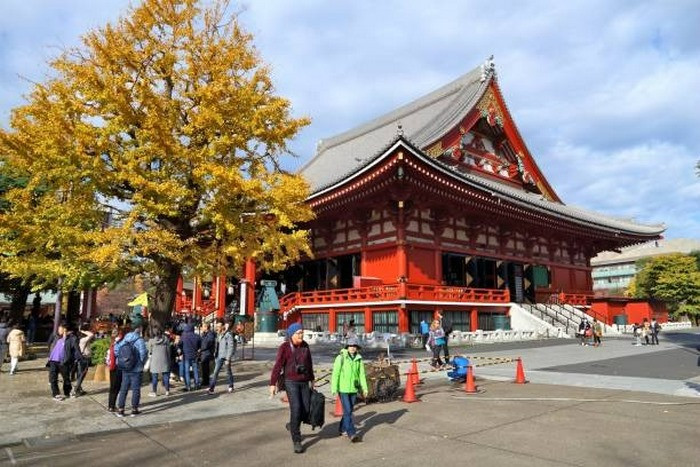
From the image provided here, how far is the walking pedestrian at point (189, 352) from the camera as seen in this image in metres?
11.9

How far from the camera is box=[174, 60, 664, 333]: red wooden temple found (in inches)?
914

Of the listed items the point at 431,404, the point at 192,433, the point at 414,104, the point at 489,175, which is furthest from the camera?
the point at 414,104

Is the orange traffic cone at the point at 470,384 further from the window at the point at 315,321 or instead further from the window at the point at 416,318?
the window at the point at 315,321

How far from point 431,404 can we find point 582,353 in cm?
1215

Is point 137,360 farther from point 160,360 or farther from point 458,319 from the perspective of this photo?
point 458,319

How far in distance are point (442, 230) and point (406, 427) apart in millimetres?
19075

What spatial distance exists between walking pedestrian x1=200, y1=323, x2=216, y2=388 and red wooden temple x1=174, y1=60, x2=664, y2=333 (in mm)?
11283

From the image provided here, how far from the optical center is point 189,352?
11.9 meters

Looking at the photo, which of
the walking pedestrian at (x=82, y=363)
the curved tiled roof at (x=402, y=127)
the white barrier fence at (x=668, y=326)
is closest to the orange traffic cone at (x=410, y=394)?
the walking pedestrian at (x=82, y=363)

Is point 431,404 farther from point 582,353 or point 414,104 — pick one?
point 414,104

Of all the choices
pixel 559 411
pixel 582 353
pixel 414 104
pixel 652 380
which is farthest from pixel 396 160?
pixel 414 104

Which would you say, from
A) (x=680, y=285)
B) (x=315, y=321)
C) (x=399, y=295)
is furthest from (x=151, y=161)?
(x=680, y=285)

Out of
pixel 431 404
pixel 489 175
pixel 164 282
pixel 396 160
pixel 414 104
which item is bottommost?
pixel 431 404

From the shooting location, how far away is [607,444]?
22.1ft
